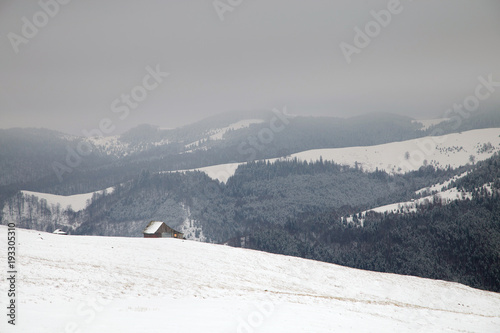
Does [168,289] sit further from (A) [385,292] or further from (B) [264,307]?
(A) [385,292]

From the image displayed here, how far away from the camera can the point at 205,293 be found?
37219 mm

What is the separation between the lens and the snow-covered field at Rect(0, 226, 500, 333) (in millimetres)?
27312

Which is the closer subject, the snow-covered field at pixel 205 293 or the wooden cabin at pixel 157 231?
the snow-covered field at pixel 205 293

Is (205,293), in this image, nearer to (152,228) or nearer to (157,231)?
(157,231)

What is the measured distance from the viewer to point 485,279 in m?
187

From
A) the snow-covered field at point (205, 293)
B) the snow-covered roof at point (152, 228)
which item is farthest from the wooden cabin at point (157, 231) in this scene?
the snow-covered field at point (205, 293)

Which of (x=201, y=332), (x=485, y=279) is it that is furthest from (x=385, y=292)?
(x=485, y=279)

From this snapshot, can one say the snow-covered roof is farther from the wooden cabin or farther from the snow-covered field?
the snow-covered field

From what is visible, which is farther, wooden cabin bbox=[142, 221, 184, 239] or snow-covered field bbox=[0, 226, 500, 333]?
wooden cabin bbox=[142, 221, 184, 239]

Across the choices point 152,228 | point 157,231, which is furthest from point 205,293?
point 152,228

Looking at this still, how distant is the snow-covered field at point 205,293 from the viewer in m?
27.3

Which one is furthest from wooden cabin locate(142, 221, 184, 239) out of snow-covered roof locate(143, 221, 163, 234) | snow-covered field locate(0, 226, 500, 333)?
snow-covered field locate(0, 226, 500, 333)

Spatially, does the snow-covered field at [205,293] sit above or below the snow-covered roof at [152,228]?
below

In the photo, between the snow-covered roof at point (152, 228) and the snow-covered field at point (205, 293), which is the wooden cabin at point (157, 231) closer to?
the snow-covered roof at point (152, 228)
